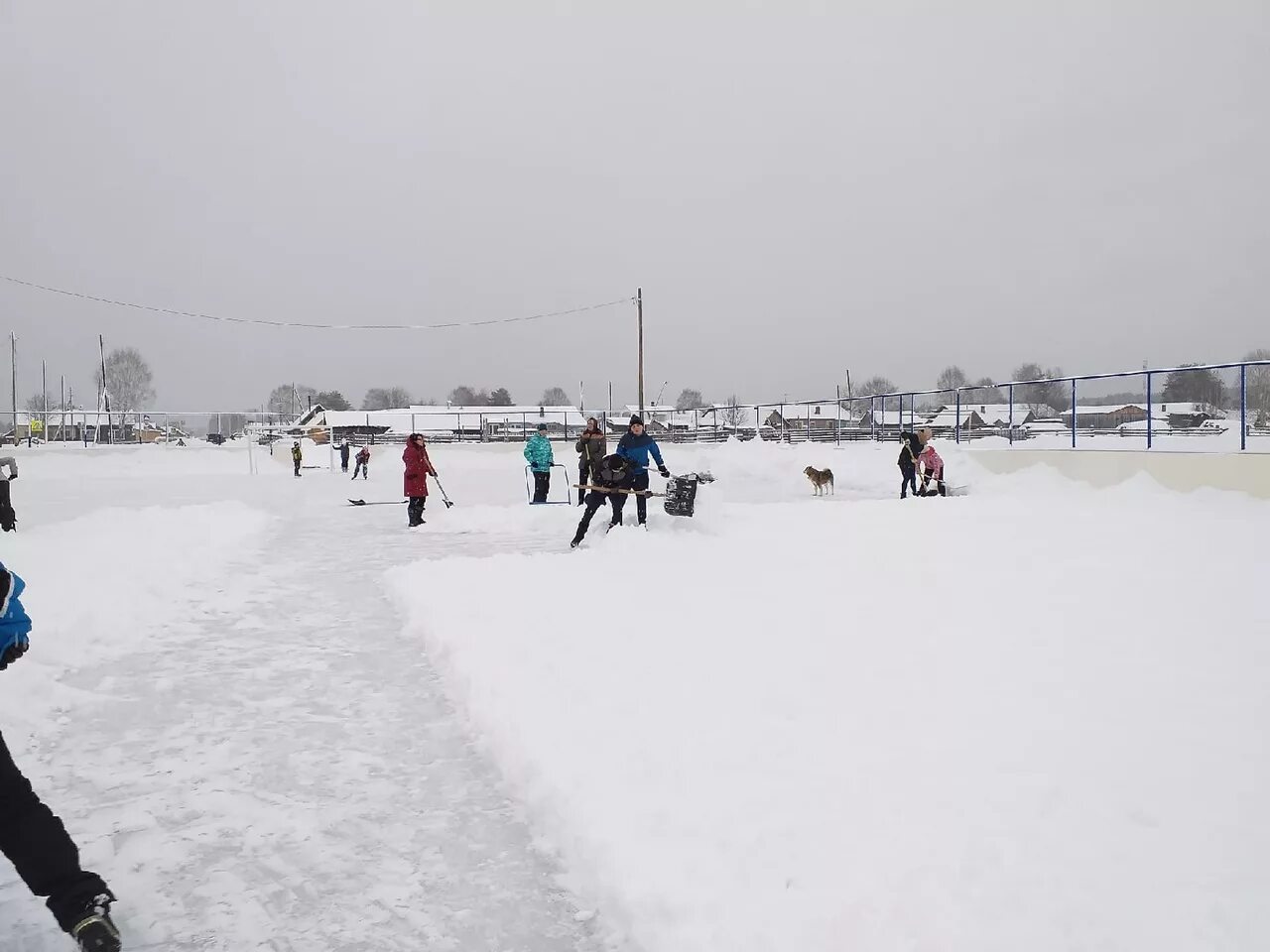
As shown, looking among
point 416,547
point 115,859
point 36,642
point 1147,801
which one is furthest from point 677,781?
point 416,547

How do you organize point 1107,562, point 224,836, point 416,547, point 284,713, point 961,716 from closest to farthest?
1. point 224,836
2. point 961,716
3. point 284,713
4. point 1107,562
5. point 416,547

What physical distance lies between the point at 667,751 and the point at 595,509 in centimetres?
720

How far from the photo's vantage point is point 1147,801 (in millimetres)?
3090

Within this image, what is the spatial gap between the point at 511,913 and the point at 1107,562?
7375 millimetres

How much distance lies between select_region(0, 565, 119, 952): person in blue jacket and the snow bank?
1.48 meters

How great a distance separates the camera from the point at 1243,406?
12.3 metres

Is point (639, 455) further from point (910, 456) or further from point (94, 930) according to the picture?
point (94, 930)

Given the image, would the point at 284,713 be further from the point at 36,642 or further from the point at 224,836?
the point at 36,642

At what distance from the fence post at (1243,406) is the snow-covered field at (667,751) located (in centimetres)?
453

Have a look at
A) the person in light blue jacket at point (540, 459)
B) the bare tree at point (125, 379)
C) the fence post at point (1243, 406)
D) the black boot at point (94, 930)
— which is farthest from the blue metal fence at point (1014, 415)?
the bare tree at point (125, 379)

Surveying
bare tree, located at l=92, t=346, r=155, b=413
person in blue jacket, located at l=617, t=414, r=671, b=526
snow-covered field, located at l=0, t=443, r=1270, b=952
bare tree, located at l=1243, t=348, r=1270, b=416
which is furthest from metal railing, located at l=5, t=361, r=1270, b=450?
bare tree, located at l=92, t=346, r=155, b=413

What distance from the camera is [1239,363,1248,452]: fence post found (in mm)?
12188

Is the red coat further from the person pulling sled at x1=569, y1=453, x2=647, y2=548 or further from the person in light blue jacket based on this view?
the person pulling sled at x1=569, y1=453, x2=647, y2=548

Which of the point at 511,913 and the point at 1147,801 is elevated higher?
the point at 1147,801
